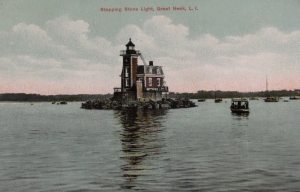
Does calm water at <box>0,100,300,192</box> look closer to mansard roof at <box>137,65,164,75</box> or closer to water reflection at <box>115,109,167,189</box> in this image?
water reflection at <box>115,109,167,189</box>

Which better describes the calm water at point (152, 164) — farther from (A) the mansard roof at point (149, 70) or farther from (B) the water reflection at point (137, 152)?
(A) the mansard roof at point (149, 70)

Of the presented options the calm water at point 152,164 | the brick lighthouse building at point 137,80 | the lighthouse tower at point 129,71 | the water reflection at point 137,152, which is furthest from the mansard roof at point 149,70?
the calm water at point 152,164

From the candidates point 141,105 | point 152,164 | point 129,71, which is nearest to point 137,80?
point 129,71

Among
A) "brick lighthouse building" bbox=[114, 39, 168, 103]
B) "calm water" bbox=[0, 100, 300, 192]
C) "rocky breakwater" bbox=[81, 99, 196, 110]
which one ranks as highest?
"brick lighthouse building" bbox=[114, 39, 168, 103]

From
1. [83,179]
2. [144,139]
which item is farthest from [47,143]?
[83,179]

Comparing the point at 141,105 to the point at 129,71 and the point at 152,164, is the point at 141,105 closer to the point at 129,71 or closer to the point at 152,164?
the point at 129,71

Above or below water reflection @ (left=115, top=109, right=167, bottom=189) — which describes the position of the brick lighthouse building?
above

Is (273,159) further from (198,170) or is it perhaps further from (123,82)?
(123,82)

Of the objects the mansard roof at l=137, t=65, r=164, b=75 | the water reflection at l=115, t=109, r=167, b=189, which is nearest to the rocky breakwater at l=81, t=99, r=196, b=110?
the mansard roof at l=137, t=65, r=164, b=75
